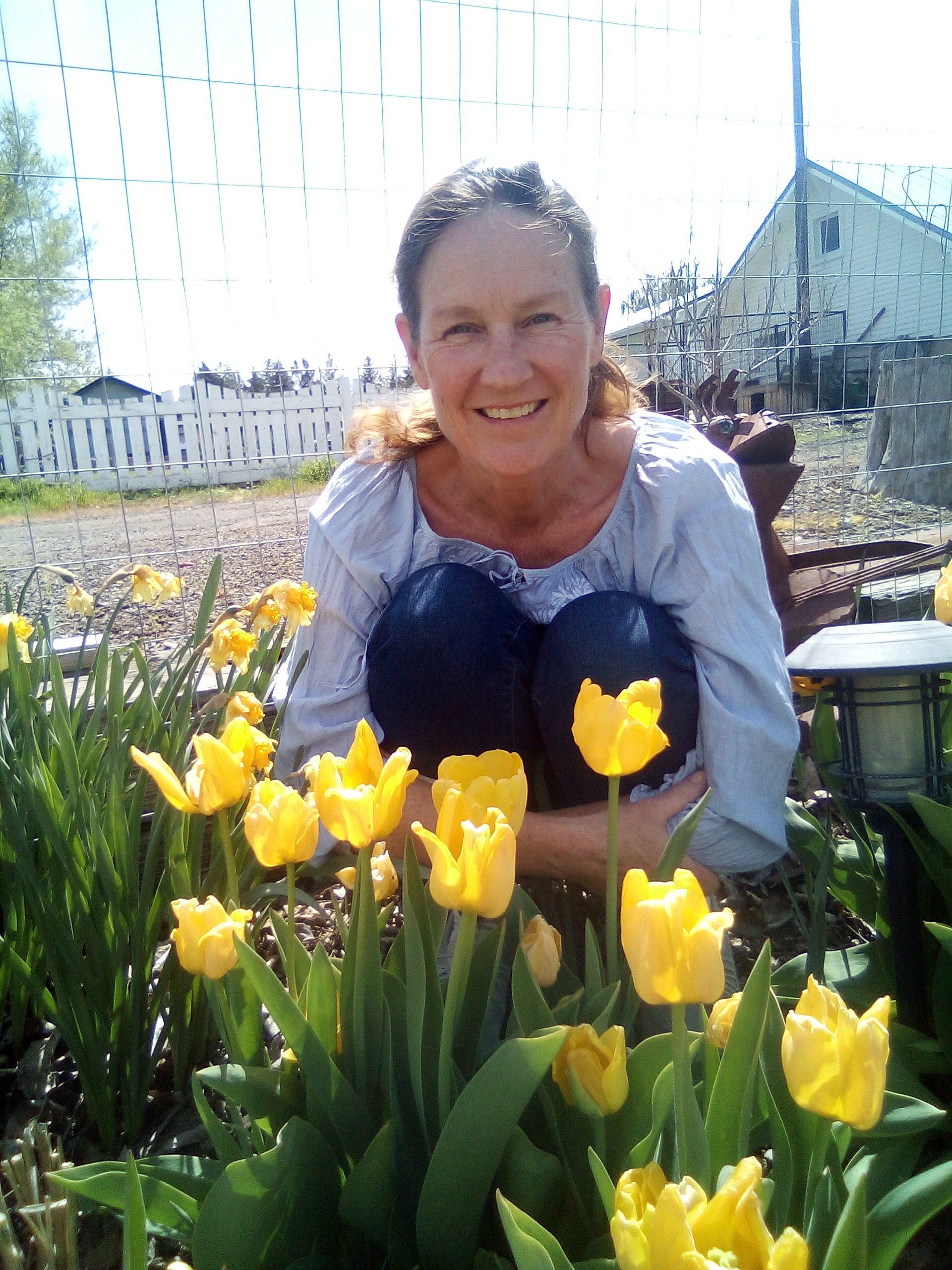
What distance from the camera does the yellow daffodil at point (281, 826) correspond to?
74cm

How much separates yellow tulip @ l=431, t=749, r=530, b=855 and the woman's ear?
0.88 m

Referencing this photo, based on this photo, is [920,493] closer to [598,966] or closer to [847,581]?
[847,581]

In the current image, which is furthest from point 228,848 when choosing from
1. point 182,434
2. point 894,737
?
point 182,434

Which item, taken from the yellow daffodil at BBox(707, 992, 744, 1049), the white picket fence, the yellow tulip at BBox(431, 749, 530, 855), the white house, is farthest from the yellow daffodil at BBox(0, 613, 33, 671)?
the white house

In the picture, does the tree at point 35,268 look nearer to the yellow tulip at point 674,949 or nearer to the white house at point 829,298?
the white house at point 829,298

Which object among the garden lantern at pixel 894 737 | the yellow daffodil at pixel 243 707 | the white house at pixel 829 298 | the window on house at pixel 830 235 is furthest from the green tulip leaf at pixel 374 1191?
the window on house at pixel 830 235

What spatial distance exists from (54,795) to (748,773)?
89 centimetres

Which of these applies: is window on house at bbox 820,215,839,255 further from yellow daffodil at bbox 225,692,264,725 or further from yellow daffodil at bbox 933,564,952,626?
yellow daffodil at bbox 225,692,264,725

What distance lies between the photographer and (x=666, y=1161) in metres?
0.66

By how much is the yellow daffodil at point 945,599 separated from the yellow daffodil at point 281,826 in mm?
937

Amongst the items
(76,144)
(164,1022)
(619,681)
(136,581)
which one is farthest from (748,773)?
(76,144)

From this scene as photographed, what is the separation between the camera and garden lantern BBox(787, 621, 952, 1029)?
3.35ft

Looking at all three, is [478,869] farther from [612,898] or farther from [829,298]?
[829,298]

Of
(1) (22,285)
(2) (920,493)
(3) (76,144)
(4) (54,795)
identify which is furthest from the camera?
(2) (920,493)
